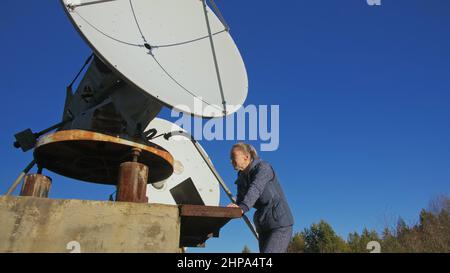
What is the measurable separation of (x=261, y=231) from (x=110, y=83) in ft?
12.3

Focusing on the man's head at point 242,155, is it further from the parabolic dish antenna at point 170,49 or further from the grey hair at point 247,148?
the parabolic dish antenna at point 170,49

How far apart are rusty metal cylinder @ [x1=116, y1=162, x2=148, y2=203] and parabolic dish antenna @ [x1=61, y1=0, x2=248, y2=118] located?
3.19ft

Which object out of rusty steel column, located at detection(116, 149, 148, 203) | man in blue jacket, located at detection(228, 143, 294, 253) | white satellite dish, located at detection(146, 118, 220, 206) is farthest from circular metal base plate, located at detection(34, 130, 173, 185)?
white satellite dish, located at detection(146, 118, 220, 206)

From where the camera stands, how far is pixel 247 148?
396 cm

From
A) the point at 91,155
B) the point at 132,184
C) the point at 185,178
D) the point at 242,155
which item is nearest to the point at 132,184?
the point at 132,184

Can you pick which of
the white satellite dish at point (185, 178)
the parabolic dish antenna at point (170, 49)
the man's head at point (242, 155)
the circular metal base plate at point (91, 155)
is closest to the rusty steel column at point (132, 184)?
the circular metal base plate at point (91, 155)

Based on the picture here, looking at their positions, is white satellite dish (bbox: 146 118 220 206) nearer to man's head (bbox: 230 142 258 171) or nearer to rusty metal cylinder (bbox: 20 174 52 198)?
rusty metal cylinder (bbox: 20 174 52 198)

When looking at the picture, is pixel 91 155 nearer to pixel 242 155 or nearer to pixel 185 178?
pixel 242 155

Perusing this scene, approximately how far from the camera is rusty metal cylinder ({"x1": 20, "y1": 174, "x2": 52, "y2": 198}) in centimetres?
476

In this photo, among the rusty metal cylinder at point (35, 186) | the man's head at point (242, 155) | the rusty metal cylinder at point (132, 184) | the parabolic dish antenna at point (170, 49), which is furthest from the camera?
the rusty metal cylinder at point (35, 186)

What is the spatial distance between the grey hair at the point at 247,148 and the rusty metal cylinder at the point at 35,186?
9.52 ft

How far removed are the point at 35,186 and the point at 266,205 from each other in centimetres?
332

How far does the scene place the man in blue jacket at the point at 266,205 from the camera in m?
3.33
